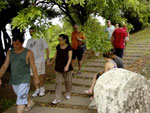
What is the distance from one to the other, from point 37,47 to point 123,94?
2.61 metres

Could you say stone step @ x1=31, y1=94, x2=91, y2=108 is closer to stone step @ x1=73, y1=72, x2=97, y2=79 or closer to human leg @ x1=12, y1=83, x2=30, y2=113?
human leg @ x1=12, y1=83, x2=30, y2=113

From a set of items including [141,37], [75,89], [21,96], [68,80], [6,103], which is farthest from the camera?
[141,37]

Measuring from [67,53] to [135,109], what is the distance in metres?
2.14

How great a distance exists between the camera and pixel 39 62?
517 cm

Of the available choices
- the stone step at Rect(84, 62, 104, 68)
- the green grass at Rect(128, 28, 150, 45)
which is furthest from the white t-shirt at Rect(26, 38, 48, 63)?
the green grass at Rect(128, 28, 150, 45)

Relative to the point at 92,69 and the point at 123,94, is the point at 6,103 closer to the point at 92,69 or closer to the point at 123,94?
the point at 123,94

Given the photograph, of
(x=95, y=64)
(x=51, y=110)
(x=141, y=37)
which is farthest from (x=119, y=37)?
(x=141, y=37)

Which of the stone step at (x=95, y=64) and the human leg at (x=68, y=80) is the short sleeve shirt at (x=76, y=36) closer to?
the human leg at (x=68, y=80)

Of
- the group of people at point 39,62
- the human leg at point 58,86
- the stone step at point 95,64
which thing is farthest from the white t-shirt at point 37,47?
the stone step at point 95,64

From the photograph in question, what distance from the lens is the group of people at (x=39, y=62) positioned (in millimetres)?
3641

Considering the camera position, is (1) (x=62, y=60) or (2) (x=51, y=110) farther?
(1) (x=62, y=60)

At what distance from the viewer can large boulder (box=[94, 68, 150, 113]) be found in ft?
10.4

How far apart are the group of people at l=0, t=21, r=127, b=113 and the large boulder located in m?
0.82

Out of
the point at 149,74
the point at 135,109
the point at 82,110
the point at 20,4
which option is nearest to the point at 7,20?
the point at 20,4
